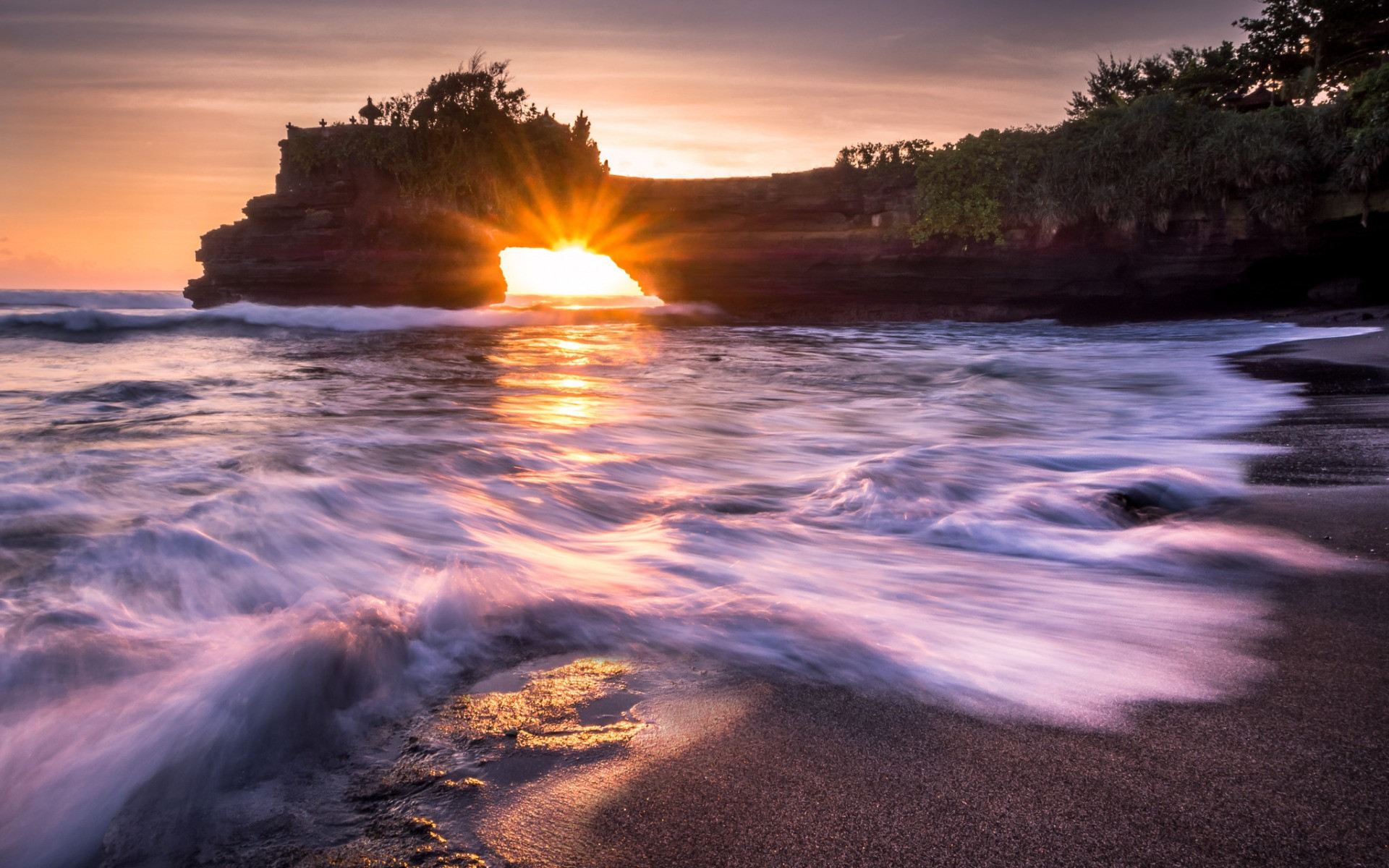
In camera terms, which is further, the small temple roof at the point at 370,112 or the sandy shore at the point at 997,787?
the small temple roof at the point at 370,112

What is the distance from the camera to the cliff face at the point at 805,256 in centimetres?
1452

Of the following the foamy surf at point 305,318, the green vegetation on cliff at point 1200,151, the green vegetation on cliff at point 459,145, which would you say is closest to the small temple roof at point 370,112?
the green vegetation on cliff at point 459,145

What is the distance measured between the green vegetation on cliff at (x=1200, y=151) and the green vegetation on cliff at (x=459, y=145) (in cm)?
808

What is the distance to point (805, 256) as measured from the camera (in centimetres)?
1856

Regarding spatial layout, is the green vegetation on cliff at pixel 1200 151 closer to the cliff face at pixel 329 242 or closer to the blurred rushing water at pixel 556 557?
the blurred rushing water at pixel 556 557

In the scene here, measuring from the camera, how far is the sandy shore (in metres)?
1.30

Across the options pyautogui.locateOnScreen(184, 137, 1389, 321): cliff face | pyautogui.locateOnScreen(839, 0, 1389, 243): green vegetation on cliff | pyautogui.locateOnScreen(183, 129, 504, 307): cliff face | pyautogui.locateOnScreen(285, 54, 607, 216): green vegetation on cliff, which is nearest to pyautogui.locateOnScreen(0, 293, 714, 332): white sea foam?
pyautogui.locateOnScreen(183, 129, 504, 307): cliff face

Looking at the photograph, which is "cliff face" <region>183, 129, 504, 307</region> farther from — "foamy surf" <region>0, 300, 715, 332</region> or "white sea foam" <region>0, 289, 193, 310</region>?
"white sea foam" <region>0, 289, 193, 310</region>

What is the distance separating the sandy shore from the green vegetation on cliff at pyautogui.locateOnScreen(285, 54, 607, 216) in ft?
67.2

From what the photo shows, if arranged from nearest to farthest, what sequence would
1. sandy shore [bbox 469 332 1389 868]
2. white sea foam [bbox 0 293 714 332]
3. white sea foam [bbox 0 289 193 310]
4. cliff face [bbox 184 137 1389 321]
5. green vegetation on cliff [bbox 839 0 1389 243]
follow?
sandy shore [bbox 469 332 1389 868] < green vegetation on cliff [bbox 839 0 1389 243] < cliff face [bbox 184 137 1389 321] < white sea foam [bbox 0 293 714 332] < white sea foam [bbox 0 289 193 310]

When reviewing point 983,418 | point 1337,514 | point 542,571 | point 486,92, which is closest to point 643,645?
point 542,571

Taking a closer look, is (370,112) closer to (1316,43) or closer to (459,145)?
(459,145)

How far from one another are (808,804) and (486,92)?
843 inches

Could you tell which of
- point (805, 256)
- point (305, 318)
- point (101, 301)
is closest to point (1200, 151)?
point (805, 256)
